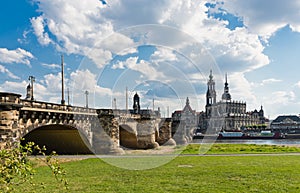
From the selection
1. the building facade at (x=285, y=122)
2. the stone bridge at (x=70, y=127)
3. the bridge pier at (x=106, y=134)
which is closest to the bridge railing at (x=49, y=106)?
the stone bridge at (x=70, y=127)

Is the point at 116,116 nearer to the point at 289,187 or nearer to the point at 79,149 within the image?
the point at 79,149

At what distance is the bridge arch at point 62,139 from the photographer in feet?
119

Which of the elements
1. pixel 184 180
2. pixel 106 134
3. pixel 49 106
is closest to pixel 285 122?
pixel 106 134

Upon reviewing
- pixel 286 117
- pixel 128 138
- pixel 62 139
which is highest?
pixel 286 117

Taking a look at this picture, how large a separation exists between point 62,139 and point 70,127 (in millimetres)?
5077

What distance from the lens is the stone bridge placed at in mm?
19812

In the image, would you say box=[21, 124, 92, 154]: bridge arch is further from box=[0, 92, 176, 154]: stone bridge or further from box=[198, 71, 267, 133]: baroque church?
box=[198, 71, 267, 133]: baroque church

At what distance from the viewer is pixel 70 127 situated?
110 feet

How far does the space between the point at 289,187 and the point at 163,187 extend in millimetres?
5374

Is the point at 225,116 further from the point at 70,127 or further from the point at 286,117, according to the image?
the point at 70,127

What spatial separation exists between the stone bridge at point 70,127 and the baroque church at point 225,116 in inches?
3522

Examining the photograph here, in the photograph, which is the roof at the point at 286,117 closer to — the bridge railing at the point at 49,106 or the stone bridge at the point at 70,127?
the stone bridge at the point at 70,127

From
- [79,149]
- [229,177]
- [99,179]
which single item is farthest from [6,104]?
[79,149]

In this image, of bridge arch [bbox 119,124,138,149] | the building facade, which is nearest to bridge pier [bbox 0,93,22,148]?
bridge arch [bbox 119,124,138,149]
